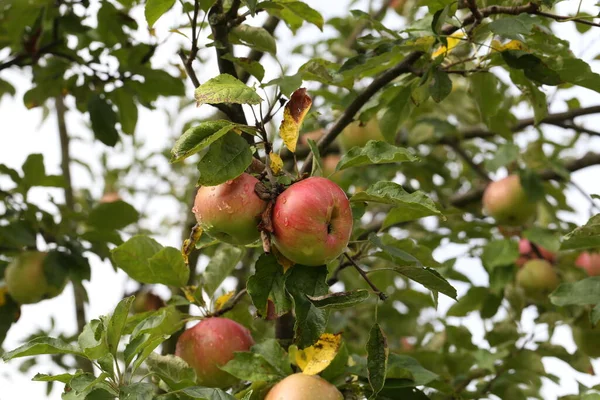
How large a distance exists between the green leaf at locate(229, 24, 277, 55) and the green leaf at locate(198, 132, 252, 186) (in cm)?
36

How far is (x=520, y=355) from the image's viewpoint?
1.80 metres

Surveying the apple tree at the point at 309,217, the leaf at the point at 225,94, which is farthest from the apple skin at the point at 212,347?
the leaf at the point at 225,94

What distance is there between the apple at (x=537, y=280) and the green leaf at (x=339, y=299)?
1.32m

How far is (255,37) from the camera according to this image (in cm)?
129

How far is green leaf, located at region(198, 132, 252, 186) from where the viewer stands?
3.10 ft

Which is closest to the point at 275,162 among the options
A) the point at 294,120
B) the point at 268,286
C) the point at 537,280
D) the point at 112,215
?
the point at 294,120

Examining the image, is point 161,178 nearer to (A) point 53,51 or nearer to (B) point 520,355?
(A) point 53,51

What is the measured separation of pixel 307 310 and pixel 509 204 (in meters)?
1.41

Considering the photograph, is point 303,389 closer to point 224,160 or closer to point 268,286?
point 268,286

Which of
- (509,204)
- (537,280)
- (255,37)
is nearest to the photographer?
(255,37)

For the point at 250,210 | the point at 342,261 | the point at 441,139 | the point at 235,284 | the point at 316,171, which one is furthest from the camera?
the point at 235,284

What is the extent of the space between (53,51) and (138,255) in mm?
986

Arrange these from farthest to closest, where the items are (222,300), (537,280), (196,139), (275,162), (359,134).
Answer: (359,134) → (537,280) → (222,300) → (275,162) → (196,139)

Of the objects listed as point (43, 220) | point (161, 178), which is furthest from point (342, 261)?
point (161, 178)
